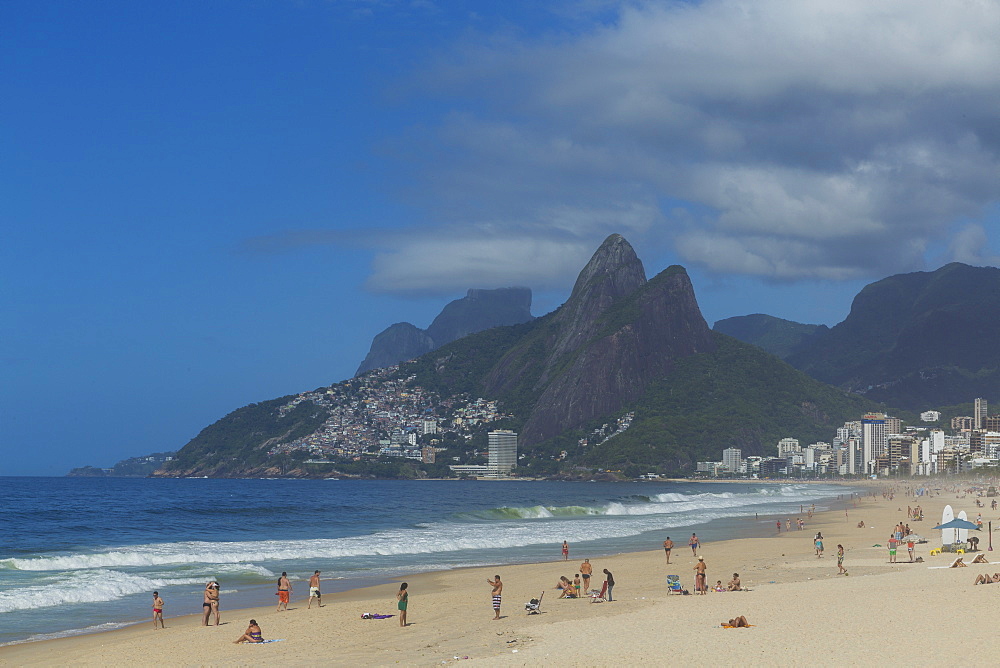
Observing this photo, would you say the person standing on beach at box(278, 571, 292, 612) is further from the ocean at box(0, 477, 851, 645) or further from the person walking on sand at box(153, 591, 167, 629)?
the person walking on sand at box(153, 591, 167, 629)

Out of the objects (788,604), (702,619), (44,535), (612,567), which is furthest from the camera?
(44,535)

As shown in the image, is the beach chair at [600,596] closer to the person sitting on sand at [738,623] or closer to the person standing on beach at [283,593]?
the person sitting on sand at [738,623]

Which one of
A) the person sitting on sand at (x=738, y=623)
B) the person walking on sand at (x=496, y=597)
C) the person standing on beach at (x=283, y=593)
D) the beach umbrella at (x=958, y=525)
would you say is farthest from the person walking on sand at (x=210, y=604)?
the beach umbrella at (x=958, y=525)

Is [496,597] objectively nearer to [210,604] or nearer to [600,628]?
[600,628]

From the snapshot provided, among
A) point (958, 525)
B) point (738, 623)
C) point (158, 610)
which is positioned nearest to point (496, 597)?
point (738, 623)

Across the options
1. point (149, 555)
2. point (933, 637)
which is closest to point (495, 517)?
A: point (149, 555)

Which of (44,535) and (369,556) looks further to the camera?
(44,535)

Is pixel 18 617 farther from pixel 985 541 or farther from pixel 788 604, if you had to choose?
pixel 985 541

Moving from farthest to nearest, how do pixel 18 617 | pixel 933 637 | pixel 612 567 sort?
pixel 612 567 < pixel 18 617 < pixel 933 637
